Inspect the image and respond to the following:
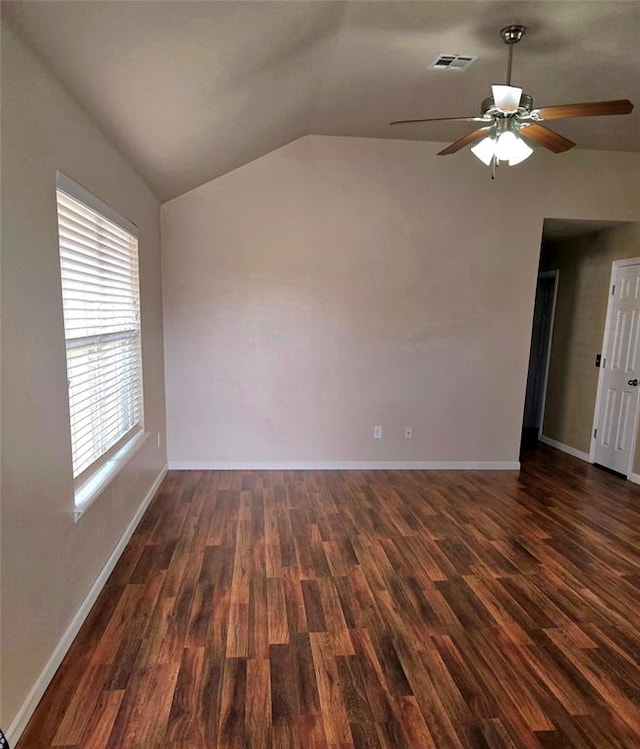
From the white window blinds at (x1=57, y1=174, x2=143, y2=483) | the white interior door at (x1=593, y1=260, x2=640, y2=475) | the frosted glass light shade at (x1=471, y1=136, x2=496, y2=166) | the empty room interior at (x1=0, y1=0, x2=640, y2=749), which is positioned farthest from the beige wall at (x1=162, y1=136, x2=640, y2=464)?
the frosted glass light shade at (x1=471, y1=136, x2=496, y2=166)

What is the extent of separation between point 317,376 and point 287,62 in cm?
255

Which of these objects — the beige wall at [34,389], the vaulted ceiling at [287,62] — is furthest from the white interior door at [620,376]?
the beige wall at [34,389]

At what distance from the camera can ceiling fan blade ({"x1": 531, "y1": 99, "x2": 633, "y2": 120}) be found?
6.64 feet

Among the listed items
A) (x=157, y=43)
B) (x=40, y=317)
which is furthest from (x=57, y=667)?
(x=157, y=43)

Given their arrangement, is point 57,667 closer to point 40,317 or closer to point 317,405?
point 40,317

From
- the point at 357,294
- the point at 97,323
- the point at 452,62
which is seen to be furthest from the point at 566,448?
the point at 97,323

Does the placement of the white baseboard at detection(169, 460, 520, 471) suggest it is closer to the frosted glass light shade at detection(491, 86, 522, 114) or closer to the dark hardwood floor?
the dark hardwood floor

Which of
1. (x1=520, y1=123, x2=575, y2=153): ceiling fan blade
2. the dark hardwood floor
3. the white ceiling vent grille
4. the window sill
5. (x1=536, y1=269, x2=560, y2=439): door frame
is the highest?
the white ceiling vent grille

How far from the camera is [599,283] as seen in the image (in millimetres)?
4789

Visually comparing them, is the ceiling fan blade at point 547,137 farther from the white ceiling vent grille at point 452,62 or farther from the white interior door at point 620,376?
the white interior door at point 620,376

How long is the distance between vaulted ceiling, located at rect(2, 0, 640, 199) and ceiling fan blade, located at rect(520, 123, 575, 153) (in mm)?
445

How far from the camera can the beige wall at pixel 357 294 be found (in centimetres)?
411

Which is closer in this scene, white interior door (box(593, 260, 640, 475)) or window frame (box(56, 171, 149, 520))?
window frame (box(56, 171, 149, 520))

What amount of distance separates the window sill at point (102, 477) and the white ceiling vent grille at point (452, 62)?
9.96 feet
